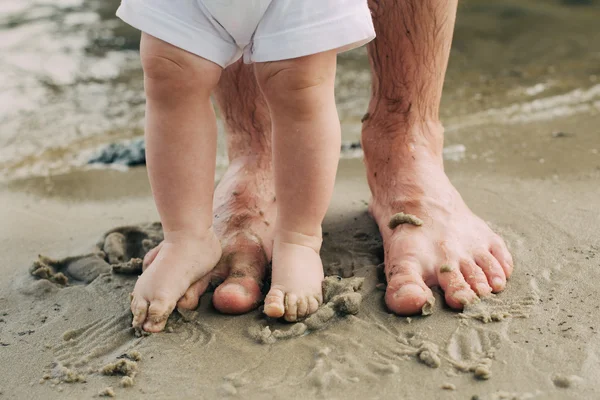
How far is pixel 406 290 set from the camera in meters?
1.74

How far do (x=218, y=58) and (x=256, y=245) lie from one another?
57cm

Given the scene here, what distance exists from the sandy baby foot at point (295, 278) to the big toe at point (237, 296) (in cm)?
6

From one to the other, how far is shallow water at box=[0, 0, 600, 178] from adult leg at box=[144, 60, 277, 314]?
0.78 m

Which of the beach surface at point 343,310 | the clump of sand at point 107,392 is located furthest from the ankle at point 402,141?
the clump of sand at point 107,392

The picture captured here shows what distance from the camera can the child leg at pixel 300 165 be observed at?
5.49 feet

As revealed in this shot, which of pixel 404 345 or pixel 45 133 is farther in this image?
pixel 45 133

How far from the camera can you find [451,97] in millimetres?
4016

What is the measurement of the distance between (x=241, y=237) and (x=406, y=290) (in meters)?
0.53

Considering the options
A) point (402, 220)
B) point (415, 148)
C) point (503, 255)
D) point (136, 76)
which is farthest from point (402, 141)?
point (136, 76)

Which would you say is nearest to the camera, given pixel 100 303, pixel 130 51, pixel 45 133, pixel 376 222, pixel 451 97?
pixel 100 303

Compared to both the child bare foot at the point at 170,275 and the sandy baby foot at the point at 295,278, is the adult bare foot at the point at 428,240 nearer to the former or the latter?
the sandy baby foot at the point at 295,278

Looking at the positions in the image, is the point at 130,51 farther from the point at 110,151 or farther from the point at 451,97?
the point at 451,97

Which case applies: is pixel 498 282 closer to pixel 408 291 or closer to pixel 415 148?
pixel 408 291

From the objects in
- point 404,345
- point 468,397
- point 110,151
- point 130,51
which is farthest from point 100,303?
point 130,51
